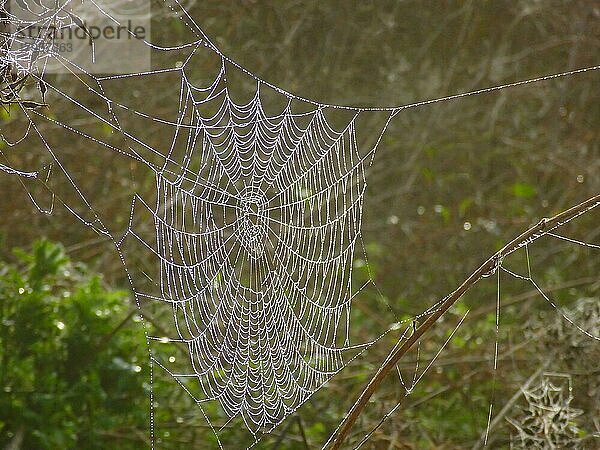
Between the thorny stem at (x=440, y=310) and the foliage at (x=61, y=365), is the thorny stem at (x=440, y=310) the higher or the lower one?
the higher one

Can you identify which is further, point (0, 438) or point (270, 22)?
point (270, 22)

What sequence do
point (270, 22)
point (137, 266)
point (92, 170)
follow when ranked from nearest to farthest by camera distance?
point (137, 266) < point (92, 170) < point (270, 22)

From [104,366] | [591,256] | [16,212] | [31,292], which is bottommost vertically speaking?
[591,256]

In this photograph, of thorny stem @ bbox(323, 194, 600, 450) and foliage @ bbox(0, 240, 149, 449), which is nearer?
thorny stem @ bbox(323, 194, 600, 450)

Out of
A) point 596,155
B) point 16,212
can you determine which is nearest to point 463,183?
point 596,155

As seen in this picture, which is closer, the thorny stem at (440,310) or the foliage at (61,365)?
the thorny stem at (440,310)

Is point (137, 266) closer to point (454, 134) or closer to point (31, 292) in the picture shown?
point (31, 292)

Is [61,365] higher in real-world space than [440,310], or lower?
lower

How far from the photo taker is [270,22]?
497 centimetres

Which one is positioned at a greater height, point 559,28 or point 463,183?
point 559,28

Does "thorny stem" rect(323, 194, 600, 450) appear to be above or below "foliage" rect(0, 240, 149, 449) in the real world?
above

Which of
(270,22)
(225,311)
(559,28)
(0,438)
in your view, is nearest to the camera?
(0,438)

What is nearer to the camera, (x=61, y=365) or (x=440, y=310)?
(x=440, y=310)

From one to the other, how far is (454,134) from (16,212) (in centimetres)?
237
